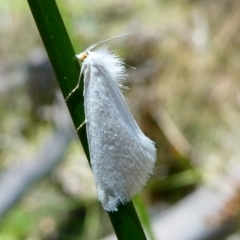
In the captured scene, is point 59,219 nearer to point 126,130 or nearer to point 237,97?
point 237,97

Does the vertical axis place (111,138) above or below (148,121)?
above

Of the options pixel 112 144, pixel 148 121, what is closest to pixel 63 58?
pixel 112 144

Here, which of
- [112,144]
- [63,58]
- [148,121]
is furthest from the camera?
[148,121]

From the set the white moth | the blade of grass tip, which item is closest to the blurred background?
the white moth

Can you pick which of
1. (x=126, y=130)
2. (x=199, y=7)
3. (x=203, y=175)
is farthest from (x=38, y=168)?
(x=199, y=7)

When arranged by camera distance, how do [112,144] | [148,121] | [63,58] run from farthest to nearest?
[148,121] < [112,144] < [63,58]

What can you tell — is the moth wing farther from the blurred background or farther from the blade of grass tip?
the blurred background

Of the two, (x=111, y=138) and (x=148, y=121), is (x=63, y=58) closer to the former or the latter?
(x=111, y=138)
